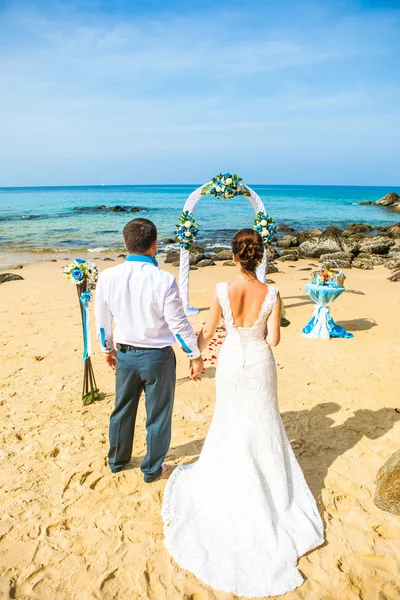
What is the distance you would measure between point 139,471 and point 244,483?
1.39 metres

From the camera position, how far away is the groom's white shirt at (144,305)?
147 inches

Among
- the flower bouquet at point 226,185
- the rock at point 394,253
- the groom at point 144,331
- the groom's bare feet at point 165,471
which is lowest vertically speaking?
the rock at point 394,253

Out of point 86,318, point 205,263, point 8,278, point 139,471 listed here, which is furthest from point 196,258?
point 139,471

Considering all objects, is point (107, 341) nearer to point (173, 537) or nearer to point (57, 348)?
point (173, 537)

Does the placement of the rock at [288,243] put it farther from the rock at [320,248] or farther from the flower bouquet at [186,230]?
the flower bouquet at [186,230]

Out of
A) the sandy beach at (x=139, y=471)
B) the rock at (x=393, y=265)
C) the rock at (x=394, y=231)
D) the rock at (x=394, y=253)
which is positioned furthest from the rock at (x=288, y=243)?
the sandy beach at (x=139, y=471)

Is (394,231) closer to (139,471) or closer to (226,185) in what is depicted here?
(226,185)

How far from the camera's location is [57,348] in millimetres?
8383

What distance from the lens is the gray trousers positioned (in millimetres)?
3924

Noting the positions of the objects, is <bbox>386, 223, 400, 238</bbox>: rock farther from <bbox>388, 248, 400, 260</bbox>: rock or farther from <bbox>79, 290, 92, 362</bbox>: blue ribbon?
<bbox>79, 290, 92, 362</bbox>: blue ribbon

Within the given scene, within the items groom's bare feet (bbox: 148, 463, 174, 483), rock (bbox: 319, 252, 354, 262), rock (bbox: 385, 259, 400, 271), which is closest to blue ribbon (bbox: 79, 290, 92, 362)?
groom's bare feet (bbox: 148, 463, 174, 483)

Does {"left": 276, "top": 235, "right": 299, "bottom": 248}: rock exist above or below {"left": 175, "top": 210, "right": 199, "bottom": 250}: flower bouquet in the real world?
below

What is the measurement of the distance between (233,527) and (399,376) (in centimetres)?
467

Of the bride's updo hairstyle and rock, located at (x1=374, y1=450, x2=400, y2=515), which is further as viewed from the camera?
rock, located at (x1=374, y1=450, x2=400, y2=515)
